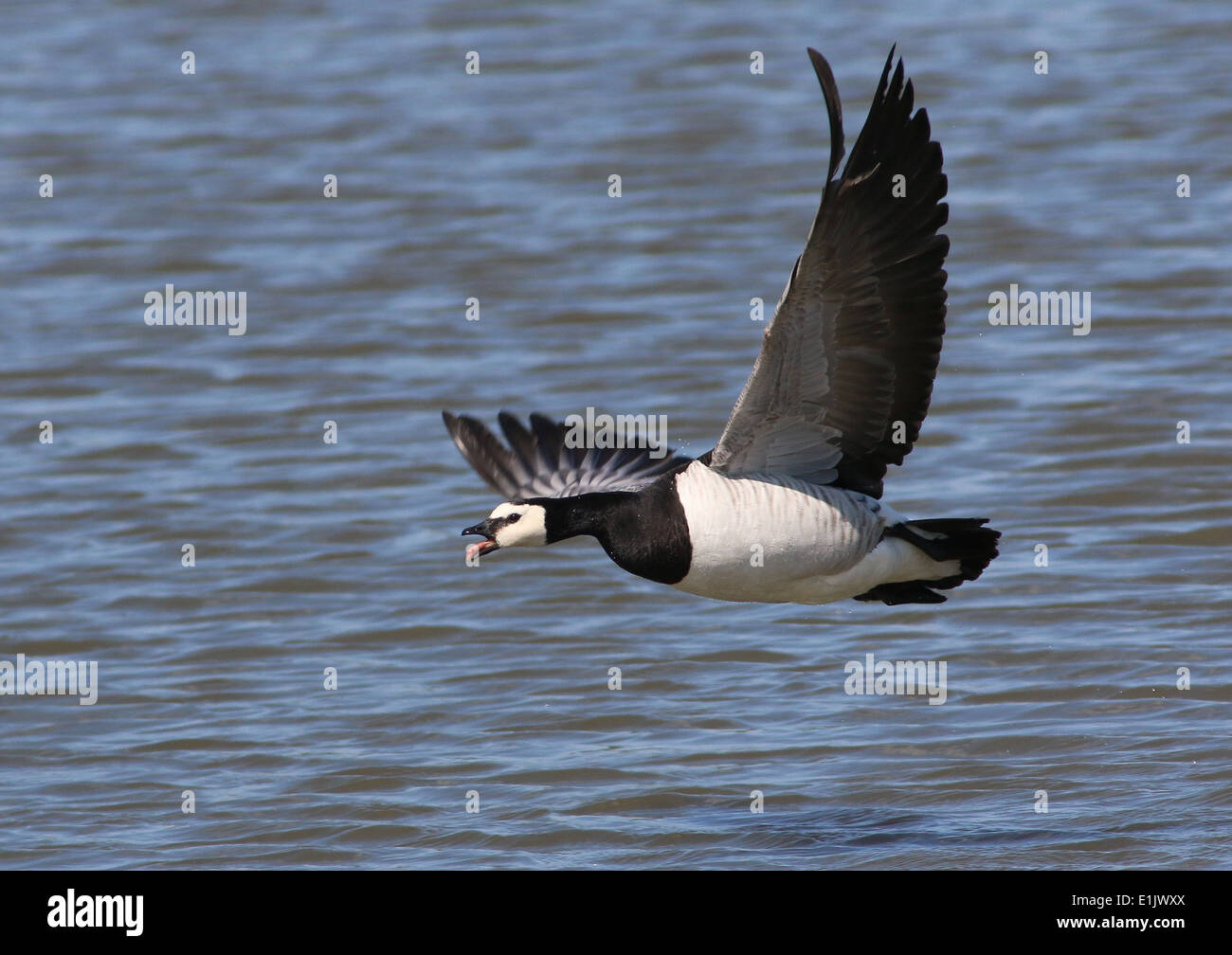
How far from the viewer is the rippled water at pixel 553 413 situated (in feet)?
28.3

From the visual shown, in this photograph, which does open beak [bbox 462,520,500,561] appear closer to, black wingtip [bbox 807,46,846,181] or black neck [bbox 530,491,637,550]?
black neck [bbox 530,491,637,550]

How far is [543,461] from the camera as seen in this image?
29.0 ft

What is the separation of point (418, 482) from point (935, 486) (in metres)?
3.07

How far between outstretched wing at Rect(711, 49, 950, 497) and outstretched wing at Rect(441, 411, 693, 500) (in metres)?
1.08

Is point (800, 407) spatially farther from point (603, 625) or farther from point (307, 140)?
point (307, 140)

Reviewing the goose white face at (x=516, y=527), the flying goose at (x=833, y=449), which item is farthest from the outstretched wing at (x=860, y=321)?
the goose white face at (x=516, y=527)

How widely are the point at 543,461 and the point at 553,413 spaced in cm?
372

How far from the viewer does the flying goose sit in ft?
22.0

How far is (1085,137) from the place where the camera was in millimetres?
17203

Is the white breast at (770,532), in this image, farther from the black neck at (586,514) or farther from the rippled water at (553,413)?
the rippled water at (553,413)

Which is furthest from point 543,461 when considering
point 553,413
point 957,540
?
point 553,413

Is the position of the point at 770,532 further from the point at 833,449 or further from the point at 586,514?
the point at 586,514

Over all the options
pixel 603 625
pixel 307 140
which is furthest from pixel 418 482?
pixel 307 140

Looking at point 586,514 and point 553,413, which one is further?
point 553,413
